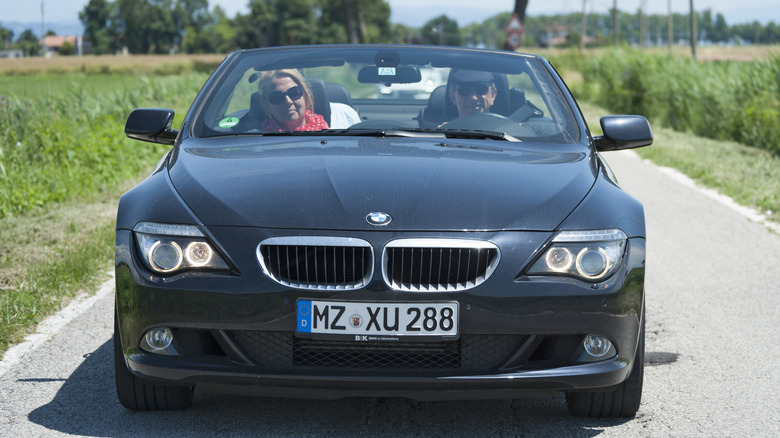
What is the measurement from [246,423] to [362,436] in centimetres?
43

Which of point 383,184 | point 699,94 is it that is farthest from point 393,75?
point 699,94

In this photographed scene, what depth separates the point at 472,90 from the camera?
476cm

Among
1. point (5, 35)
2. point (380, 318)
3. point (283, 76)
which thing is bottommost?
point (380, 318)

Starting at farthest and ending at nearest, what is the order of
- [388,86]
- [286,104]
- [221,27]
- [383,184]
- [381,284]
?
[221,27], [388,86], [286,104], [383,184], [381,284]

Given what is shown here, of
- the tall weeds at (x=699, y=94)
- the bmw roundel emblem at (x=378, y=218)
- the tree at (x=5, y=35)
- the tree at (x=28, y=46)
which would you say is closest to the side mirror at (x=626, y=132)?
the bmw roundel emblem at (x=378, y=218)

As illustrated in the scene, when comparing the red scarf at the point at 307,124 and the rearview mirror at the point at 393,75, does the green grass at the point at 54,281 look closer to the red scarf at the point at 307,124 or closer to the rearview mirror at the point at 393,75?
the red scarf at the point at 307,124

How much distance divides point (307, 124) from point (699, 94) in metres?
16.1

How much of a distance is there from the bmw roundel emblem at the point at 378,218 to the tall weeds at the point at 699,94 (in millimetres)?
13113

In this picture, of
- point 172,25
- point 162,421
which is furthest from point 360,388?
point 172,25

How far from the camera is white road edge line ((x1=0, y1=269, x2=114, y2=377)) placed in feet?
14.7

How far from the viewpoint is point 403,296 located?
3.15 metres

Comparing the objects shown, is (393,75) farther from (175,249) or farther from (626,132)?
(175,249)

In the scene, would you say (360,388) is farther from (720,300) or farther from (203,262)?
(720,300)

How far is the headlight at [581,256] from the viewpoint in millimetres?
3234
